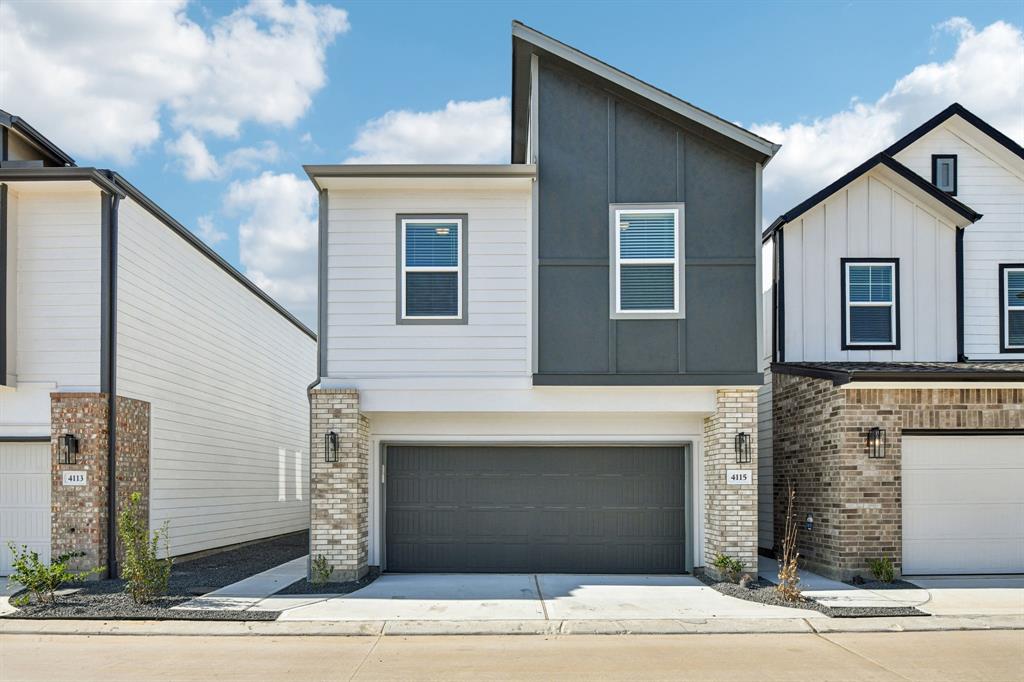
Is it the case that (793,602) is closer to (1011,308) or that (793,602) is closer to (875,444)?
(875,444)

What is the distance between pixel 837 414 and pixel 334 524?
24.6 feet

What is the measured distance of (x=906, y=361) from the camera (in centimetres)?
1491

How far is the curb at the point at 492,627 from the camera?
9.88 meters

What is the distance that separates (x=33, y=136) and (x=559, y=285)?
347 inches

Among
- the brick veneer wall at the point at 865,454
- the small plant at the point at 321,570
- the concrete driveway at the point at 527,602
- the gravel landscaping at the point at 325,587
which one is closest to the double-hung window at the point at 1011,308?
the brick veneer wall at the point at 865,454

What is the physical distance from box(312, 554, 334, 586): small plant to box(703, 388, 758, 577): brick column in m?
5.54

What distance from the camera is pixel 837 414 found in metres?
13.1

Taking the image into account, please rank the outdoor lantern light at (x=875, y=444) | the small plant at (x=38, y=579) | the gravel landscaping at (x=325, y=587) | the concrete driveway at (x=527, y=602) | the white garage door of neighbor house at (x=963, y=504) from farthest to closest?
the white garage door of neighbor house at (x=963, y=504) → the outdoor lantern light at (x=875, y=444) → the gravel landscaping at (x=325, y=587) → the small plant at (x=38, y=579) → the concrete driveway at (x=527, y=602)

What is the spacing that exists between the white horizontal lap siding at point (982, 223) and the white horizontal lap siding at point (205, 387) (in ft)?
43.9

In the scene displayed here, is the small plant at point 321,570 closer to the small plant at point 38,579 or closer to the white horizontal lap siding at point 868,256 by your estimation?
the small plant at point 38,579

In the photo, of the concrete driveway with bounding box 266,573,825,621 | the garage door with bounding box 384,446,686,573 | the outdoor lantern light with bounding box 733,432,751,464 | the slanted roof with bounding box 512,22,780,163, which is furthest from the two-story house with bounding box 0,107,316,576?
the outdoor lantern light with bounding box 733,432,751,464

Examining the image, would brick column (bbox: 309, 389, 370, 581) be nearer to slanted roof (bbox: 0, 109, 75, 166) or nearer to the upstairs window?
slanted roof (bbox: 0, 109, 75, 166)

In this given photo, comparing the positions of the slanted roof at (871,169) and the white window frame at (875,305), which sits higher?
the slanted roof at (871,169)

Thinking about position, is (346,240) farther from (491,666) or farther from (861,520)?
(861,520)
